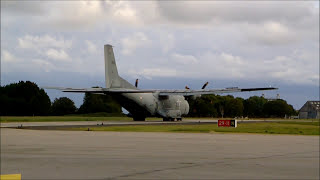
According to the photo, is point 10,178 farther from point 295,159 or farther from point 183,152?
point 295,159

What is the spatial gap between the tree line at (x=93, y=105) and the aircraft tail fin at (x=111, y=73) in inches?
668

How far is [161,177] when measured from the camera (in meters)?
13.3

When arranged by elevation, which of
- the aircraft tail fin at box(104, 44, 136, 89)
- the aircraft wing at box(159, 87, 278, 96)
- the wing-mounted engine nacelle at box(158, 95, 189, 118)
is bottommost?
the wing-mounted engine nacelle at box(158, 95, 189, 118)

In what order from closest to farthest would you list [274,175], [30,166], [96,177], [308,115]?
[96,177] < [274,175] < [30,166] < [308,115]

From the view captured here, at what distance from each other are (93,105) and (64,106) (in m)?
25.1

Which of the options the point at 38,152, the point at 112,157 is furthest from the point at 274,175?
the point at 38,152

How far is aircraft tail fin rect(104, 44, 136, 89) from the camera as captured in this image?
6962 cm

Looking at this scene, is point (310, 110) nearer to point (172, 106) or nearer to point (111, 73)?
point (172, 106)

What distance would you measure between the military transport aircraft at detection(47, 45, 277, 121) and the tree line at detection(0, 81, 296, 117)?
24.0 ft

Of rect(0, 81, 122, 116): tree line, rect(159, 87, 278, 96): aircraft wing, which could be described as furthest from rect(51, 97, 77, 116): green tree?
rect(159, 87, 278, 96): aircraft wing

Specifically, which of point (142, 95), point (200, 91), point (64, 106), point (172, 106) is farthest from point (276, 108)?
point (142, 95)

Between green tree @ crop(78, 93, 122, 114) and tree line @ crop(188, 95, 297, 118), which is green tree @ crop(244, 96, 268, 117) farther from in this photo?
green tree @ crop(78, 93, 122, 114)

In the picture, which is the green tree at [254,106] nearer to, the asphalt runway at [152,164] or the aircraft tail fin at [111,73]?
the aircraft tail fin at [111,73]

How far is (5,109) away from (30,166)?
76.7m
